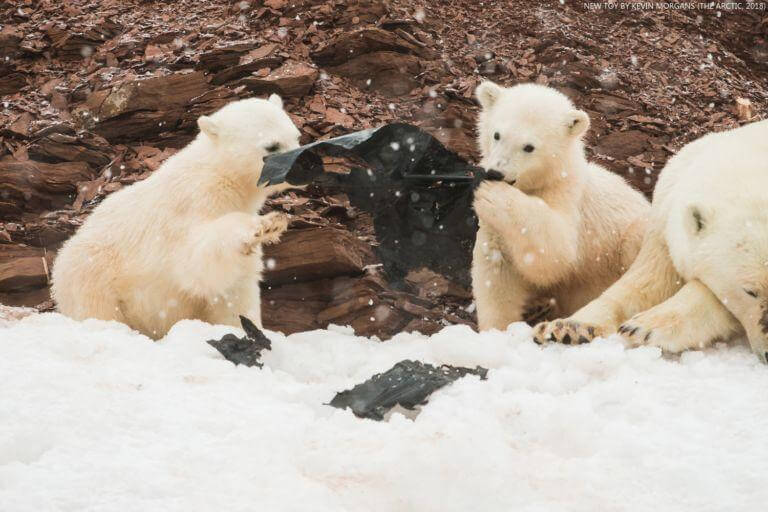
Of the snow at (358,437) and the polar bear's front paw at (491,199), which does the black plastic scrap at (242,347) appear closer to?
the snow at (358,437)

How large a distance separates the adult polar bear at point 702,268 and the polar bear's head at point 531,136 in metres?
0.77

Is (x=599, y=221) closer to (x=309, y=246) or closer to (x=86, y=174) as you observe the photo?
(x=309, y=246)

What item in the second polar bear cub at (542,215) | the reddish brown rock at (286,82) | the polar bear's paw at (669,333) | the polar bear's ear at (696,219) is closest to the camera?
the polar bear's paw at (669,333)

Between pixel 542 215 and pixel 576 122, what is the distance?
85cm

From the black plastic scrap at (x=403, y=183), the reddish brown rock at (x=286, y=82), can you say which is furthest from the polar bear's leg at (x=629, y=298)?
the reddish brown rock at (x=286, y=82)

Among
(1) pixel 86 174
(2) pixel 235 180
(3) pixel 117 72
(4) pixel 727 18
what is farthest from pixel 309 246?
(4) pixel 727 18

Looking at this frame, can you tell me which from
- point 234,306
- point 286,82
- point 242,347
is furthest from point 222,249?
point 286,82

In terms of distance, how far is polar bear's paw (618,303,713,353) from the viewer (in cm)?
398

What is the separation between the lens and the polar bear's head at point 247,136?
5.16 metres

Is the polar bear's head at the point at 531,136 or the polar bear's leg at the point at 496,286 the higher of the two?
the polar bear's head at the point at 531,136

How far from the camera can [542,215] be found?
494 cm

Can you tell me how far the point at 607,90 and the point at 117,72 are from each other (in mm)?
5481

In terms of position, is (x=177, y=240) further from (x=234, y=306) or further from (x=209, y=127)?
(x=209, y=127)

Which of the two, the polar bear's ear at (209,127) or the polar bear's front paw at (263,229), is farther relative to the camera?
the polar bear's ear at (209,127)
